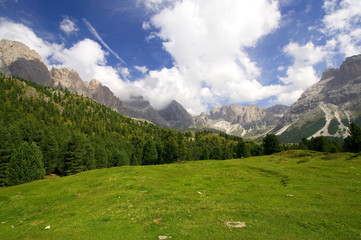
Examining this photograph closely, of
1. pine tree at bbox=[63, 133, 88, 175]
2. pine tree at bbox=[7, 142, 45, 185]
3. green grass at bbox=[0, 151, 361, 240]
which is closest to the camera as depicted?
green grass at bbox=[0, 151, 361, 240]

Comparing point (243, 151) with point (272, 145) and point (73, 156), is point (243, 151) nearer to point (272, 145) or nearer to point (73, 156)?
point (272, 145)

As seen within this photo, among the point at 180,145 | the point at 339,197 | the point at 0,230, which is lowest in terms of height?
the point at 0,230

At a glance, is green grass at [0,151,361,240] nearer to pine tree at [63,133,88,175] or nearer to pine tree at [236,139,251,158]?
pine tree at [63,133,88,175]

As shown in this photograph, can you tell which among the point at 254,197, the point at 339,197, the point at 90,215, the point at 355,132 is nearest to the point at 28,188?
the point at 90,215

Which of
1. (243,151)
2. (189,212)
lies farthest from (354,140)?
(189,212)

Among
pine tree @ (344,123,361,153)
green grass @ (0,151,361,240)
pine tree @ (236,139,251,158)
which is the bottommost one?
green grass @ (0,151,361,240)

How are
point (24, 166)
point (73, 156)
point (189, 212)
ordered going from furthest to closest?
point (73, 156), point (24, 166), point (189, 212)

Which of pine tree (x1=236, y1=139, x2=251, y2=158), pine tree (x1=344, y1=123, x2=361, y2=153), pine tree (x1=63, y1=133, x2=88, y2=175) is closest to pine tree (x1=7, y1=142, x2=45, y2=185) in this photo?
pine tree (x1=63, y1=133, x2=88, y2=175)

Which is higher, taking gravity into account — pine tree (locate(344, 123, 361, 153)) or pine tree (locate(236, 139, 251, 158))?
pine tree (locate(344, 123, 361, 153))

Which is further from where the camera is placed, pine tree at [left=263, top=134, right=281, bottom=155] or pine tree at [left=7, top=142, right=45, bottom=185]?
pine tree at [left=263, top=134, right=281, bottom=155]

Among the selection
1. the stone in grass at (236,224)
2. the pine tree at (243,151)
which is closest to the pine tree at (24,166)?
the stone in grass at (236,224)

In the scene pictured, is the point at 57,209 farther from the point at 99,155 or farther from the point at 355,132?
the point at 355,132

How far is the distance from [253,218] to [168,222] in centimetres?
819

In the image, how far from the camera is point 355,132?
87.2m
